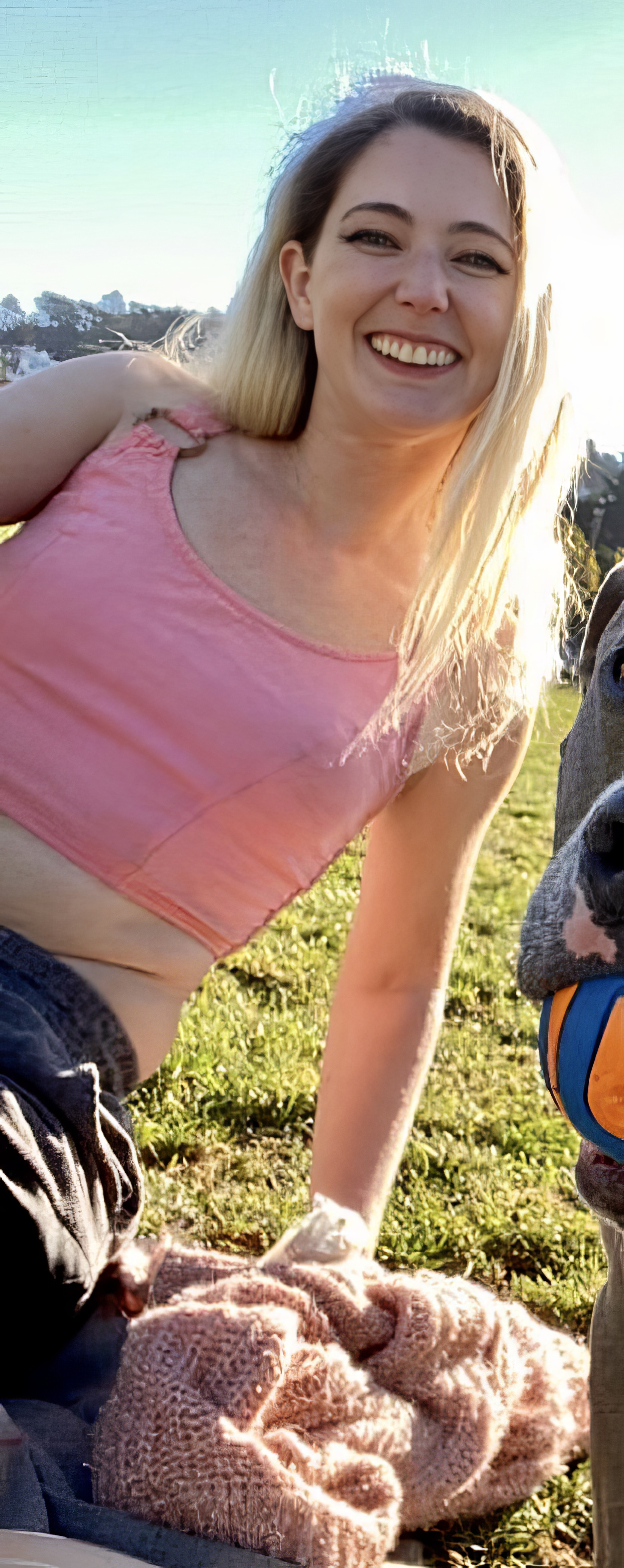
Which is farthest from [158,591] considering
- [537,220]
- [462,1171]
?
[462,1171]

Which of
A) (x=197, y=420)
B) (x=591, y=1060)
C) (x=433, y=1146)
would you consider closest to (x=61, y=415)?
(x=197, y=420)

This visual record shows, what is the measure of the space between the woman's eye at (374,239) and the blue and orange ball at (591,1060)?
1.03m

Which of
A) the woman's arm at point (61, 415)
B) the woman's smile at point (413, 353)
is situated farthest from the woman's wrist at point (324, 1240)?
the woman's smile at point (413, 353)

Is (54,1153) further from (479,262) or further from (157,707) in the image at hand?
(479,262)

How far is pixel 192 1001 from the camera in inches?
137

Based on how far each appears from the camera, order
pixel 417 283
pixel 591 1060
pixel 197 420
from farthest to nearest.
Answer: pixel 197 420, pixel 417 283, pixel 591 1060

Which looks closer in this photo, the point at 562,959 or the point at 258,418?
the point at 562,959

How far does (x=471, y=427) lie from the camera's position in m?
1.94

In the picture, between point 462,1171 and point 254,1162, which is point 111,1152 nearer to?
point 254,1162

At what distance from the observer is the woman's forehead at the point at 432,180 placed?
179cm

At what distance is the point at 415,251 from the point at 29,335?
0.51 m

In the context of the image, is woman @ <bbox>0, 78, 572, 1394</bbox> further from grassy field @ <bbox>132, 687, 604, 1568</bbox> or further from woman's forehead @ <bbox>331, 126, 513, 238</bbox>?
grassy field @ <bbox>132, 687, 604, 1568</bbox>

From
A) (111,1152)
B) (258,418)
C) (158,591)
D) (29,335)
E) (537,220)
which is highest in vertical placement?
(537,220)

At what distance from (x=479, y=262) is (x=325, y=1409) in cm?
153
